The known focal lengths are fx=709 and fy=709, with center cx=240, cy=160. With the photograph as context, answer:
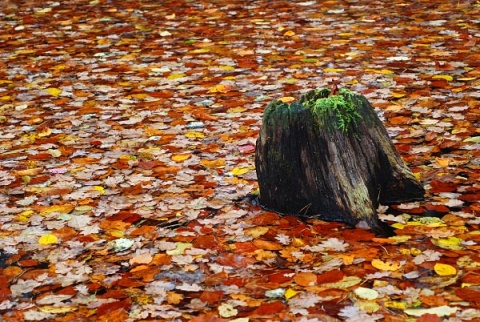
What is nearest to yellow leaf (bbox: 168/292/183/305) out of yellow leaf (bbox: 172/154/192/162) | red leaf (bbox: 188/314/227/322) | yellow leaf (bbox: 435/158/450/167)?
red leaf (bbox: 188/314/227/322)

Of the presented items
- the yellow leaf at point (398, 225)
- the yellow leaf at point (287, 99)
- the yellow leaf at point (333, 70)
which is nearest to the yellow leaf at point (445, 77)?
the yellow leaf at point (333, 70)

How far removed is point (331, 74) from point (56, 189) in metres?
3.12

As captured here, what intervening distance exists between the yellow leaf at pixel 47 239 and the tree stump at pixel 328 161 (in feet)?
3.92

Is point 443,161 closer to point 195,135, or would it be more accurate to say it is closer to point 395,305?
point 395,305

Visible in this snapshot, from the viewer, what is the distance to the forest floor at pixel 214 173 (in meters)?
3.32

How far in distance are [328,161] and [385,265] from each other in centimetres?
68

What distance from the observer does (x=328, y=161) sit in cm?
386

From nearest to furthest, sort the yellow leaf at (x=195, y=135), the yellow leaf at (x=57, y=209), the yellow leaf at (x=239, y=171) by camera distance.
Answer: the yellow leaf at (x=57, y=209), the yellow leaf at (x=239, y=171), the yellow leaf at (x=195, y=135)

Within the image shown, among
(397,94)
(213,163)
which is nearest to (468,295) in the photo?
(213,163)

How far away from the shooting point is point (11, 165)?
5.03 m

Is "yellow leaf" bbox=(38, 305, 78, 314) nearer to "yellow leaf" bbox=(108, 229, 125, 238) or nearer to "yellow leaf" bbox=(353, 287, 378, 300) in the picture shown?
"yellow leaf" bbox=(108, 229, 125, 238)

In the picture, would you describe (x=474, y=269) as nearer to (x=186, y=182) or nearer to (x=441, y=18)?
(x=186, y=182)

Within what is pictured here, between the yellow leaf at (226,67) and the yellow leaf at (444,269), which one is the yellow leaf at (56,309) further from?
the yellow leaf at (226,67)

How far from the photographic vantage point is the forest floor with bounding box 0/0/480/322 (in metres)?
3.32
